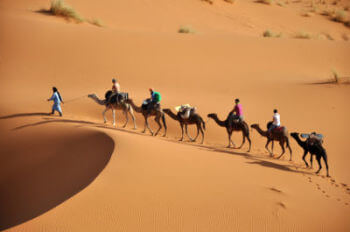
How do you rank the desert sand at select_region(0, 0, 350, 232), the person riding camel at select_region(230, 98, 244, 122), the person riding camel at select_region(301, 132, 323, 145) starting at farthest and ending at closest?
the person riding camel at select_region(230, 98, 244, 122) < the person riding camel at select_region(301, 132, 323, 145) < the desert sand at select_region(0, 0, 350, 232)

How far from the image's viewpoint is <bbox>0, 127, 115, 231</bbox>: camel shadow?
30.7 ft

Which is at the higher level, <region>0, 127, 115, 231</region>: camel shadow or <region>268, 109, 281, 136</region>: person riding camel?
<region>268, 109, 281, 136</region>: person riding camel

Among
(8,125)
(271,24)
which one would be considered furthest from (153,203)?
(271,24)

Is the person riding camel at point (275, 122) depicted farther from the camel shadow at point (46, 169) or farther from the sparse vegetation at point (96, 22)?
the sparse vegetation at point (96, 22)

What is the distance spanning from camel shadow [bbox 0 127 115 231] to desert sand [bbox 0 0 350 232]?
48 millimetres

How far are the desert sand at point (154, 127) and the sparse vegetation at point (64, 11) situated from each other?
731 millimetres

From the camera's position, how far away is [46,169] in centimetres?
1103

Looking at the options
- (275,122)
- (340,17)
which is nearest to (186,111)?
(275,122)

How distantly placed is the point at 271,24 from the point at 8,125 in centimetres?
3475

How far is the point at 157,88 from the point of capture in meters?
20.7

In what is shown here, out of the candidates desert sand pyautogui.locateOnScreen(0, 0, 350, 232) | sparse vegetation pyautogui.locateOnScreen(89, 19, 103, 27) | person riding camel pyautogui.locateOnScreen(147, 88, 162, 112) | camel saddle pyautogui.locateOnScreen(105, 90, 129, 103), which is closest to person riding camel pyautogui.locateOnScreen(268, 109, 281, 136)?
desert sand pyautogui.locateOnScreen(0, 0, 350, 232)

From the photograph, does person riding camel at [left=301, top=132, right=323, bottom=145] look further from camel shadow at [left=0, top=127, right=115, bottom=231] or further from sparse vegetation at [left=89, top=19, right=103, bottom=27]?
sparse vegetation at [left=89, top=19, right=103, bottom=27]

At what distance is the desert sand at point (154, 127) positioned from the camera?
8.07 metres

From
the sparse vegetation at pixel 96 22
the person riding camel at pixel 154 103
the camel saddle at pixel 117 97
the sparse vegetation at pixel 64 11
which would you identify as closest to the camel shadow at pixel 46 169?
the camel saddle at pixel 117 97
